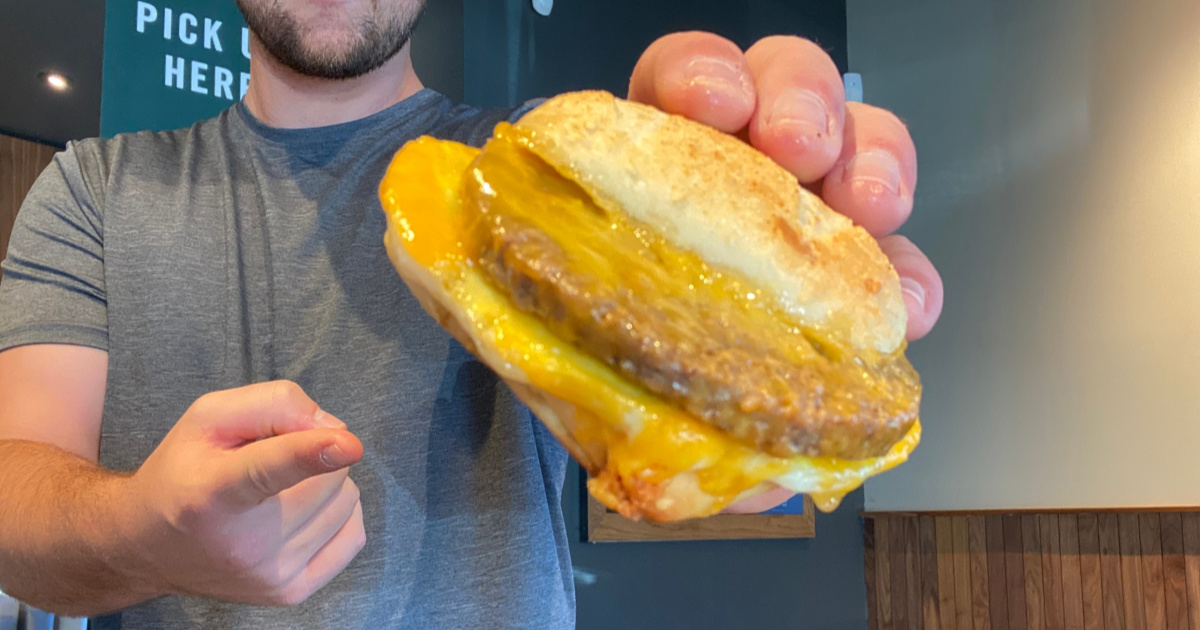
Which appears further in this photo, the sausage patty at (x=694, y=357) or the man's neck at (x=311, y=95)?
the man's neck at (x=311, y=95)

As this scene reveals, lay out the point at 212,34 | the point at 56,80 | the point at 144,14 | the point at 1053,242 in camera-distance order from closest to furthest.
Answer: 1. the point at 144,14
2. the point at 212,34
3. the point at 56,80
4. the point at 1053,242

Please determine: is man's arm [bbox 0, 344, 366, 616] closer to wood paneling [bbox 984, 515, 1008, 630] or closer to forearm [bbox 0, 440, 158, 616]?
forearm [bbox 0, 440, 158, 616]

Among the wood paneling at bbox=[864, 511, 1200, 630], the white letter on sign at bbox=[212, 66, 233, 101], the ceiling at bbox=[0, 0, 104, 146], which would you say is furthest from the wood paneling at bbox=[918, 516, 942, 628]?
the ceiling at bbox=[0, 0, 104, 146]

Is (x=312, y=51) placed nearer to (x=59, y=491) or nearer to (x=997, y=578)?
(x=59, y=491)

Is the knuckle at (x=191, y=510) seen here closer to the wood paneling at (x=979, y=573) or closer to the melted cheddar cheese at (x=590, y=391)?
the melted cheddar cheese at (x=590, y=391)

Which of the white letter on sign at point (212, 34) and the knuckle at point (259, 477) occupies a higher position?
the white letter on sign at point (212, 34)

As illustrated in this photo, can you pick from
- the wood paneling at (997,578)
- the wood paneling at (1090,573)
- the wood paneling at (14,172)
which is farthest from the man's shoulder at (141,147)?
the wood paneling at (997,578)

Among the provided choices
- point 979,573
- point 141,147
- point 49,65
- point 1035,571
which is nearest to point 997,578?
point 979,573
